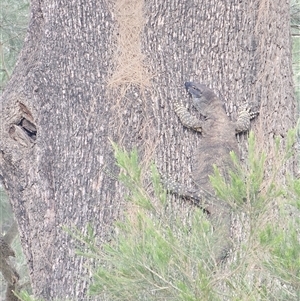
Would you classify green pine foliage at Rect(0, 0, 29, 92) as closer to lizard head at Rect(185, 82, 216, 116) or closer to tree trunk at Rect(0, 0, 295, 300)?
tree trunk at Rect(0, 0, 295, 300)

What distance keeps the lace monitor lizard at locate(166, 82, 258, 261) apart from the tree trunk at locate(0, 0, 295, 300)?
5 cm

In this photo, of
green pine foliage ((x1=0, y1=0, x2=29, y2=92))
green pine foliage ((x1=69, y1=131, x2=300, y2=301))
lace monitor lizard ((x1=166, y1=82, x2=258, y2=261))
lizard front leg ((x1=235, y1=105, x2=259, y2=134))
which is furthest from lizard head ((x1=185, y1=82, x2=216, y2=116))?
green pine foliage ((x1=0, y1=0, x2=29, y2=92))

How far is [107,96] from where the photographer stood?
3.76 m

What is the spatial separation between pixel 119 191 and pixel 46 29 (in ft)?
3.67

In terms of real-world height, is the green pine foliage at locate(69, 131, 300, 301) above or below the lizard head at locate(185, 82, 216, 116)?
below

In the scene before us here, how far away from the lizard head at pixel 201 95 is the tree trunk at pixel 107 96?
0.07 metres

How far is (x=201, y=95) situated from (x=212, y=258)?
1338 millimetres

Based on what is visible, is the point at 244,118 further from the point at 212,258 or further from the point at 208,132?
the point at 212,258

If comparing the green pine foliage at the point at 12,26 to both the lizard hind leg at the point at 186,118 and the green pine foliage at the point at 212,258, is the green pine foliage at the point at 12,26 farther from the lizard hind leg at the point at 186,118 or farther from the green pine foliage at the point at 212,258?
the green pine foliage at the point at 212,258

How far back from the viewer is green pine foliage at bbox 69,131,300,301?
2223mm

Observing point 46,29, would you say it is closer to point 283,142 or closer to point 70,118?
point 70,118

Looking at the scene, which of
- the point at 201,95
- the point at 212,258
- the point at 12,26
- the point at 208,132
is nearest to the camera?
the point at 212,258

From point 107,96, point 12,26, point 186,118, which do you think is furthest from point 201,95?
point 12,26

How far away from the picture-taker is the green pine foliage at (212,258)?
222 centimetres
